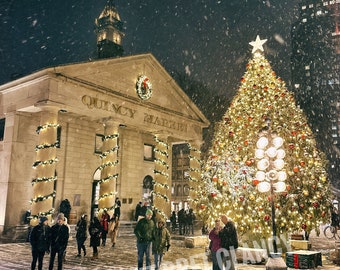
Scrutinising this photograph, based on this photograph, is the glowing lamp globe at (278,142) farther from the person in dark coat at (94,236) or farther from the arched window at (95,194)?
the arched window at (95,194)

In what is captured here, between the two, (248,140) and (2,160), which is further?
(2,160)

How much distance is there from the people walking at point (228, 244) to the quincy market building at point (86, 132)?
12.7 m

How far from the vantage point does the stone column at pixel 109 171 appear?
22203 millimetres

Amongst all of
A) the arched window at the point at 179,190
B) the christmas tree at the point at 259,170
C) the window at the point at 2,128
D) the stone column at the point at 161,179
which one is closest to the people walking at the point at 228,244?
the christmas tree at the point at 259,170

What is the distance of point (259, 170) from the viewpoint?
14.2 meters

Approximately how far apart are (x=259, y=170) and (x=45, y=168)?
11.8 metres

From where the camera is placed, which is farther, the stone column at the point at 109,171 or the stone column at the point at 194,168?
the stone column at the point at 194,168

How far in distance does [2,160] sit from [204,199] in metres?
13.3

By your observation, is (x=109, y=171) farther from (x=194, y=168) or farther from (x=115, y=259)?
(x=194, y=168)

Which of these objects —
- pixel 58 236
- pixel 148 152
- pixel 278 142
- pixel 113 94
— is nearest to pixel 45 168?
pixel 113 94

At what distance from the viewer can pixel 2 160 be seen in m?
21.1

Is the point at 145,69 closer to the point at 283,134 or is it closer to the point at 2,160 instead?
the point at 2,160

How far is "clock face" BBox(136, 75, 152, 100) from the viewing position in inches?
999

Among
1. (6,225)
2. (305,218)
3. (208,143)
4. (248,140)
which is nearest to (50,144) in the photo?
(6,225)
